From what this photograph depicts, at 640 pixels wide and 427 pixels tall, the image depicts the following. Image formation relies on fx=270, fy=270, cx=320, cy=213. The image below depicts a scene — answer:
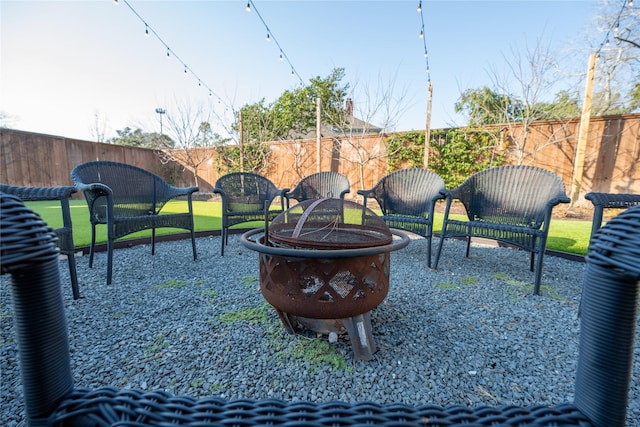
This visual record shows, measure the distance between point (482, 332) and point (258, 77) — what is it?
9.92 meters

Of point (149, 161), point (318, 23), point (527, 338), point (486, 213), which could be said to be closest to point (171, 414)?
point (527, 338)

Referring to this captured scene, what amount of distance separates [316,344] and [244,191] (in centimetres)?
247

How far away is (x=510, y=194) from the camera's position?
270 centimetres

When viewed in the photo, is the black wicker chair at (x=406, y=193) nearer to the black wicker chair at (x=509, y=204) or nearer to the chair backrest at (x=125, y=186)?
the black wicker chair at (x=509, y=204)

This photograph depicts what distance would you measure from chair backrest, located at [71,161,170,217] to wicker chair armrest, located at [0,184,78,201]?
590 millimetres

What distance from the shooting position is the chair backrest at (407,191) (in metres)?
3.10

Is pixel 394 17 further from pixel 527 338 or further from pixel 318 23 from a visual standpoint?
pixel 527 338

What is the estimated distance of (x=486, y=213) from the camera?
284 centimetres

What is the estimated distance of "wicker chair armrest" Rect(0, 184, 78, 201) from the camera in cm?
153

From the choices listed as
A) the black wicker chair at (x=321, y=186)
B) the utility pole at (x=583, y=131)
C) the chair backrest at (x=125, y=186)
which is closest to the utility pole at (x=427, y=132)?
the utility pole at (x=583, y=131)

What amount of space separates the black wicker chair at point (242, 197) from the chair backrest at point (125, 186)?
61cm

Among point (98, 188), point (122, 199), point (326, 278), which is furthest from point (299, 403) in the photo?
point (122, 199)

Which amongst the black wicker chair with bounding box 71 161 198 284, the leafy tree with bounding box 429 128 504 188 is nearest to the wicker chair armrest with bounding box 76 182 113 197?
the black wicker chair with bounding box 71 161 198 284

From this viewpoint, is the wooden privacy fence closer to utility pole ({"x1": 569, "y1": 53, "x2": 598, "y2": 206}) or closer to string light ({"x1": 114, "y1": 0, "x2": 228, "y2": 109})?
utility pole ({"x1": 569, "y1": 53, "x2": 598, "y2": 206})
